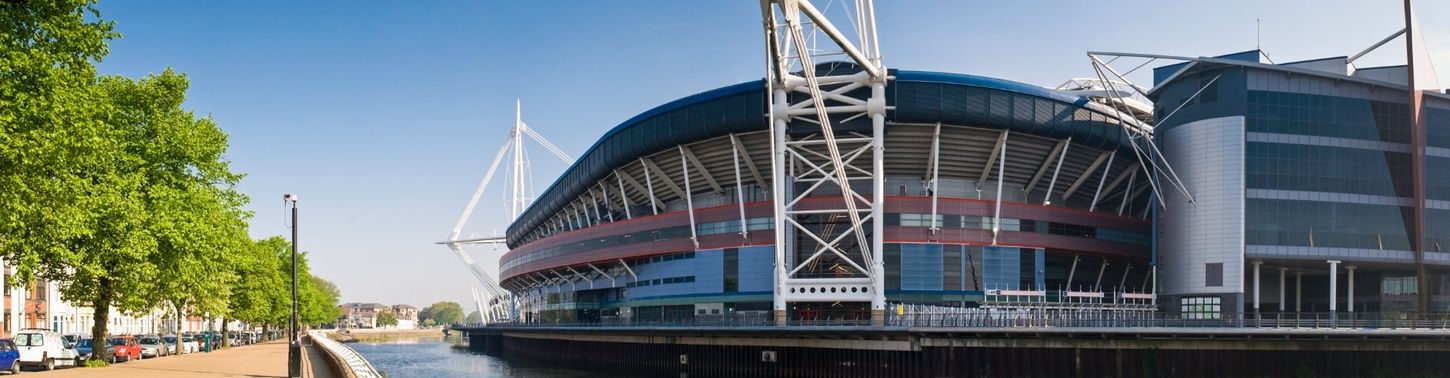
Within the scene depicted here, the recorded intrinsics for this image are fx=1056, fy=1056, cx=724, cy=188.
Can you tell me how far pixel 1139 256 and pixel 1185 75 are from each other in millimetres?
16336

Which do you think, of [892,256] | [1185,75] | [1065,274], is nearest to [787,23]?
[892,256]

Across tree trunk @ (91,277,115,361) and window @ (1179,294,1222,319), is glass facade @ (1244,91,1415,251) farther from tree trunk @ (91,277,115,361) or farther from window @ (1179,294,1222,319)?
tree trunk @ (91,277,115,361)

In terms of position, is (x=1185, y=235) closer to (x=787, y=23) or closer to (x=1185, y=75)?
(x=1185, y=75)

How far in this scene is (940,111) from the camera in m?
63.2

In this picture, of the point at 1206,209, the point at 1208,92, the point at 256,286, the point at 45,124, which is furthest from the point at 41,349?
Answer: the point at 1208,92

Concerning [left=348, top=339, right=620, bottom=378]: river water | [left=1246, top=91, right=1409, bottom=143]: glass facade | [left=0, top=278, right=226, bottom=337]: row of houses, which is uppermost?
[left=1246, top=91, right=1409, bottom=143]: glass facade

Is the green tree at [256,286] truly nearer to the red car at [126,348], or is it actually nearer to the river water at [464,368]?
the river water at [464,368]

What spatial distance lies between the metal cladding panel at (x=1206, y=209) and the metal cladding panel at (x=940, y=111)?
529cm

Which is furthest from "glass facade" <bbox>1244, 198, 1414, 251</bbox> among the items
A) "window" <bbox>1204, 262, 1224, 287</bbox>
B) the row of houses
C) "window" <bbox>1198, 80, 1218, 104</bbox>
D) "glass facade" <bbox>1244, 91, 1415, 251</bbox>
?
A: the row of houses

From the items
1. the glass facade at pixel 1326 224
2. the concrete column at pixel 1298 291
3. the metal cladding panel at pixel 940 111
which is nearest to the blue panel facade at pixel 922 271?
the metal cladding panel at pixel 940 111

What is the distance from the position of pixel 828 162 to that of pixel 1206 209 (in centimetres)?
2205

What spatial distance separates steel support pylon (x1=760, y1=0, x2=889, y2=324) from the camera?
197 feet

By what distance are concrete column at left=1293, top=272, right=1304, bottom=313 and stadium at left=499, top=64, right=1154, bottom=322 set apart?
8.93m

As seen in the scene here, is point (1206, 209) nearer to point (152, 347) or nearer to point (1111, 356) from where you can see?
point (1111, 356)
